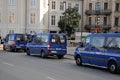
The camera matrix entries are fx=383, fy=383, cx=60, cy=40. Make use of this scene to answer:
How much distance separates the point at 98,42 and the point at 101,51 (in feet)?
2.66

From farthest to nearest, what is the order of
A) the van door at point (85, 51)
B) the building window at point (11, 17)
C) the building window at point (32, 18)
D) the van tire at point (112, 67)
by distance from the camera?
1. the building window at point (32, 18)
2. the building window at point (11, 17)
3. the van door at point (85, 51)
4. the van tire at point (112, 67)

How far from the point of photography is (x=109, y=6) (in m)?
82.2

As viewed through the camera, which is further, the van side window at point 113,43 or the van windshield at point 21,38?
the van windshield at point 21,38

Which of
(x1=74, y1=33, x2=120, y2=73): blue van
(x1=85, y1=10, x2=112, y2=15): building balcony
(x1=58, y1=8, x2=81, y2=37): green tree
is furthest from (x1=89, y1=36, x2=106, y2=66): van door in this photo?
(x1=85, y1=10, x2=112, y2=15): building balcony

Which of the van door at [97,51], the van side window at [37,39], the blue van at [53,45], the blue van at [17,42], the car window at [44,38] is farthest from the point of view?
the blue van at [17,42]

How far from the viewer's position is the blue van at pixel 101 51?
1881cm

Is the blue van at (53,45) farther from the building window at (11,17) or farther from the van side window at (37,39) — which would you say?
the building window at (11,17)

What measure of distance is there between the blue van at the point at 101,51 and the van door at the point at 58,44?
19.6ft

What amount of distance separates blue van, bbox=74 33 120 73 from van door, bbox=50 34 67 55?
5978 mm

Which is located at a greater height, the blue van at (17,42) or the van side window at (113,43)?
the van side window at (113,43)

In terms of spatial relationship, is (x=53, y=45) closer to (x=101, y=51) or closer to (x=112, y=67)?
(x=101, y=51)

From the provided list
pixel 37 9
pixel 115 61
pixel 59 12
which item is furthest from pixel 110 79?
pixel 59 12

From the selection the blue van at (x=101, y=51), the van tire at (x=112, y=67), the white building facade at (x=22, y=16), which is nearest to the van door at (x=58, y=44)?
the blue van at (x=101, y=51)

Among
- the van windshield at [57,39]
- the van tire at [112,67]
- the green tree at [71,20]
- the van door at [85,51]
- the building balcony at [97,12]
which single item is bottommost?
the van tire at [112,67]
